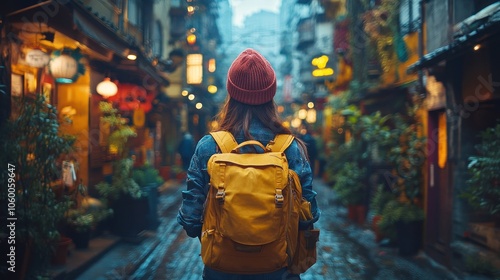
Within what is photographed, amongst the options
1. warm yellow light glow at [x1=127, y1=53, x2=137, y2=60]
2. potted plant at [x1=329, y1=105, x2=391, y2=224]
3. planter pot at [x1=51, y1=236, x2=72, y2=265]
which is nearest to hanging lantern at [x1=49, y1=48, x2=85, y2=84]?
warm yellow light glow at [x1=127, y1=53, x2=137, y2=60]

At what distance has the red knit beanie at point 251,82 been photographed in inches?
110

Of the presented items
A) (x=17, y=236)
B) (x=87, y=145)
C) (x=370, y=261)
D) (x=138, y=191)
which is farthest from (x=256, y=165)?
(x=87, y=145)

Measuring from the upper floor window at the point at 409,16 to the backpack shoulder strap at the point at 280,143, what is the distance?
853 cm

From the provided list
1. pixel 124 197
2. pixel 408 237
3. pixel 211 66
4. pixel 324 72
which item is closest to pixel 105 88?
pixel 124 197

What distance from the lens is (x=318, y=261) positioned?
8477mm

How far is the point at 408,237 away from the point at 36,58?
24.2ft

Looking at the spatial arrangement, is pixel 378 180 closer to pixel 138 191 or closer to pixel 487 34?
pixel 138 191

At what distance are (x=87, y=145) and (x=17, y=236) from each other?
582 centimetres

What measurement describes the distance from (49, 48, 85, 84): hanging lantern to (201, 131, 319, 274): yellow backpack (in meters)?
6.72

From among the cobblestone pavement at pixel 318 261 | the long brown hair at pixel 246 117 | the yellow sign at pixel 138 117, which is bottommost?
the cobblestone pavement at pixel 318 261

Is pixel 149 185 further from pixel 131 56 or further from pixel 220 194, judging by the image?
pixel 220 194

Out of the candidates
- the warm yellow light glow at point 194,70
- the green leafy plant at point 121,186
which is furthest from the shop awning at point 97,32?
the warm yellow light glow at point 194,70

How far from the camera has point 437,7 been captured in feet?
29.2

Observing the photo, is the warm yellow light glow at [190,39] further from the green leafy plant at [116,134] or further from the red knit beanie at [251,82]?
the red knit beanie at [251,82]
